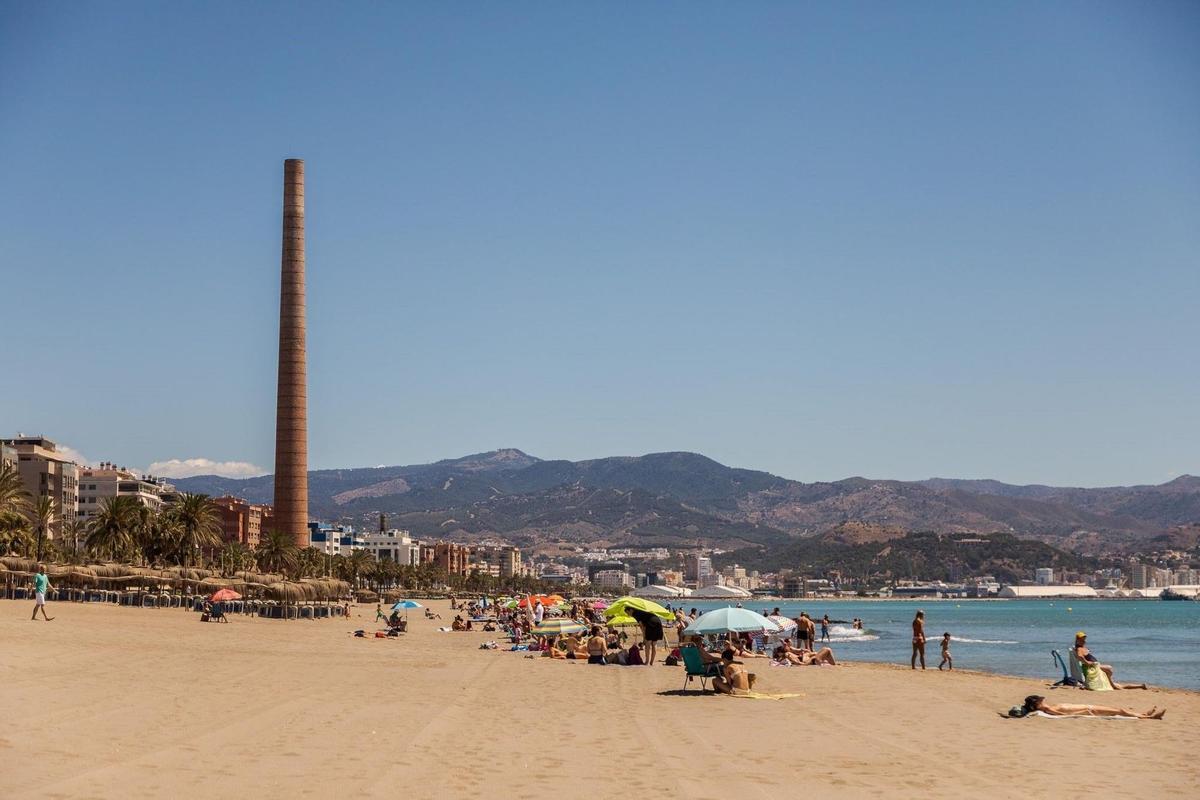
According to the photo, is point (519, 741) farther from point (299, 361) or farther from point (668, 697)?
point (299, 361)

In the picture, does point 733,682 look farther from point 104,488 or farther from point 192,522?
point 104,488

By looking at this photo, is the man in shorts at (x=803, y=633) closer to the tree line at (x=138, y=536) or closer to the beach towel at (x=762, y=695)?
the beach towel at (x=762, y=695)

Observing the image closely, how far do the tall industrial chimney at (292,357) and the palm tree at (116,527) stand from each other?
13.4 meters

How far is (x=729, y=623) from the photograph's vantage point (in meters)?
26.1

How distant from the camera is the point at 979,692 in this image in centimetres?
2361

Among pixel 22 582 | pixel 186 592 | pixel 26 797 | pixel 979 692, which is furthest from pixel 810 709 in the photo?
pixel 186 592

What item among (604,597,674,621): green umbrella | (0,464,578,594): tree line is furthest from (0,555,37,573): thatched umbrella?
(604,597,674,621): green umbrella

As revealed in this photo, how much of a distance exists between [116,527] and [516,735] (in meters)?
59.2

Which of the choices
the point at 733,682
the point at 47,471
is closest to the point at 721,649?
the point at 733,682

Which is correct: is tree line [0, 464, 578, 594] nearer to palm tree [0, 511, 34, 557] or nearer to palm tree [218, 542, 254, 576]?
palm tree [0, 511, 34, 557]

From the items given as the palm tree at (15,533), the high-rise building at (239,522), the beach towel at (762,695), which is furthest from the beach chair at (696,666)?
the high-rise building at (239,522)

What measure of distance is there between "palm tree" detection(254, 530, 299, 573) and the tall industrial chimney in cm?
134

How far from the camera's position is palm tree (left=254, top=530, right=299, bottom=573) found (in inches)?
3275

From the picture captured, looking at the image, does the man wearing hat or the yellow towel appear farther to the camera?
the man wearing hat
